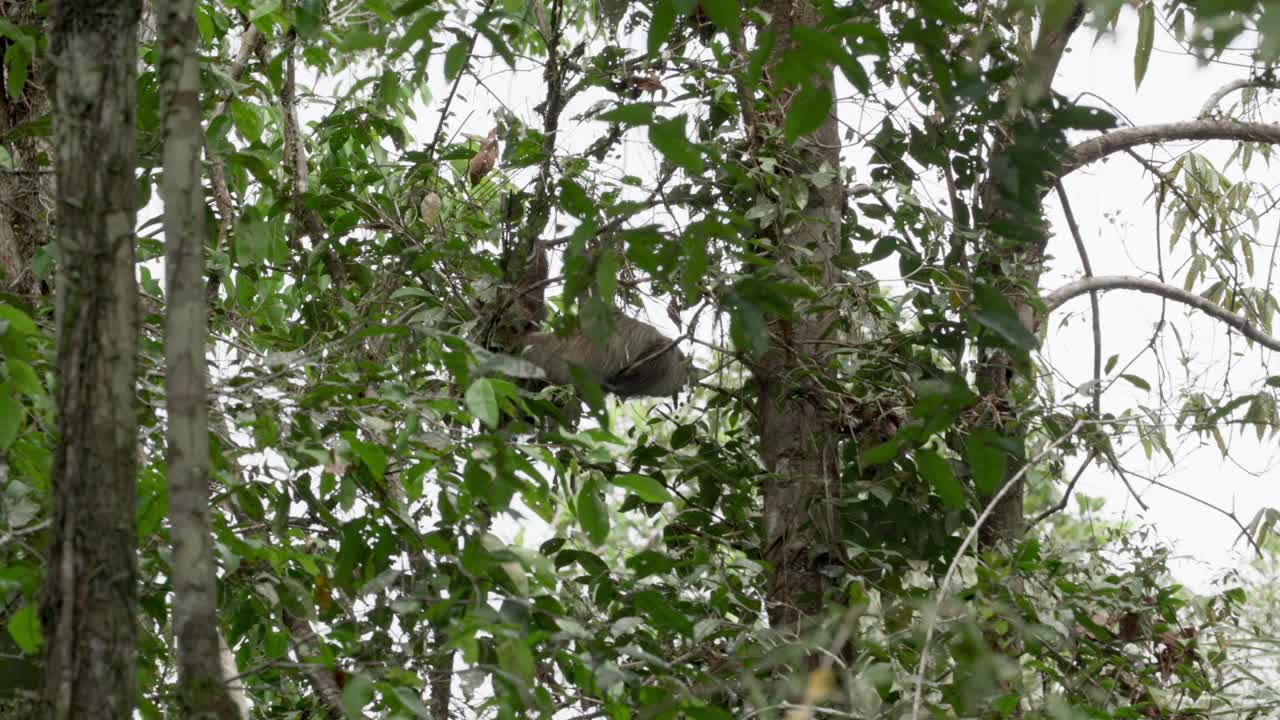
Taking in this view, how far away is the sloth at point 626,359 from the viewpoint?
2.35 m

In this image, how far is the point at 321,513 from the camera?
168 centimetres

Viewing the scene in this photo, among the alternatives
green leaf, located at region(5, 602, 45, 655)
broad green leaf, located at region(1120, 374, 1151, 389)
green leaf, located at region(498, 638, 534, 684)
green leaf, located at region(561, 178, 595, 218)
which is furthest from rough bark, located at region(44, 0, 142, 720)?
broad green leaf, located at region(1120, 374, 1151, 389)

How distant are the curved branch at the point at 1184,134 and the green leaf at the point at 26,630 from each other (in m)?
2.40

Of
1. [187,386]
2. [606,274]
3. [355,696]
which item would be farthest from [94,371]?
[606,274]

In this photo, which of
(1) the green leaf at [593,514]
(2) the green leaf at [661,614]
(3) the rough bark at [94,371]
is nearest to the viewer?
(3) the rough bark at [94,371]

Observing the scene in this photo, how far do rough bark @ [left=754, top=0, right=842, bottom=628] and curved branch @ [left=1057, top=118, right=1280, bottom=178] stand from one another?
77 cm

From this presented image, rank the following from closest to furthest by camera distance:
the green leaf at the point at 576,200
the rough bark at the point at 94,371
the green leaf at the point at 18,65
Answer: the rough bark at the point at 94,371, the green leaf at the point at 576,200, the green leaf at the point at 18,65

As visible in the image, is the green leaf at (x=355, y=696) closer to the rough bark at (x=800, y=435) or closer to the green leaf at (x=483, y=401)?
the green leaf at (x=483, y=401)

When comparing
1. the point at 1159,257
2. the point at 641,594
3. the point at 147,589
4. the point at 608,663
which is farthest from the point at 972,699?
the point at 1159,257

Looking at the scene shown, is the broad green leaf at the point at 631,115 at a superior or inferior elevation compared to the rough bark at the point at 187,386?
superior

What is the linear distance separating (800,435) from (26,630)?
5.10 ft

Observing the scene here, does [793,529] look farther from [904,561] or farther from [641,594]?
[641,594]

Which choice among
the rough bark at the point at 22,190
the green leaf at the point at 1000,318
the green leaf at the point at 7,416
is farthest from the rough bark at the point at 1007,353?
the rough bark at the point at 22,190

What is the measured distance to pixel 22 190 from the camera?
231 cm
